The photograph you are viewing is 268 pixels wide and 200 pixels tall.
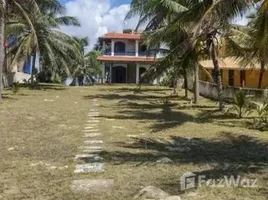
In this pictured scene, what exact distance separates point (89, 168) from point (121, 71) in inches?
1747

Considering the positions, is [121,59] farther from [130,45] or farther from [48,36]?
[48,36]

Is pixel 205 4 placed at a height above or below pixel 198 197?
above

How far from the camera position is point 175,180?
653cm

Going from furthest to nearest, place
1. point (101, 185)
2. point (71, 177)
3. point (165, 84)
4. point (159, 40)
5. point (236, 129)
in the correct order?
point (165, 84), point (159, 40), point (236, 129), point (71, 177), point (101, 185)

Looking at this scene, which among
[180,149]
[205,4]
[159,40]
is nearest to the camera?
[180,149]

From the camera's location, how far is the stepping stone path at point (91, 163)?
6184mm

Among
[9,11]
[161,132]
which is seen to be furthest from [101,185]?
[9,11]

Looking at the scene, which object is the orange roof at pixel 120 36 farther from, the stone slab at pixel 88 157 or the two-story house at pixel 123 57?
the stone slab at pixel 88 157

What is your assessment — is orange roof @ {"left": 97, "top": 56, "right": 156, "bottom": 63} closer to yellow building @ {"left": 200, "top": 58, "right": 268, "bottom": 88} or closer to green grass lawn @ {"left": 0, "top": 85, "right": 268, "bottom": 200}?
yellow building @ {"left": 200, "top": 58, "right": 268, "bottom": 88}

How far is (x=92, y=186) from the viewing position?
20.5ft

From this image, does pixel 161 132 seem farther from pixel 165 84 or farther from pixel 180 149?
pixel 165 84

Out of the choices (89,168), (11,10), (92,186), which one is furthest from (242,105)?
(11,10)

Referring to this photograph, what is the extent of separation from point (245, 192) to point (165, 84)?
36.3 m

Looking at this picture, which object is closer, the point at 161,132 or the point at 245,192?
the point at 245,192
